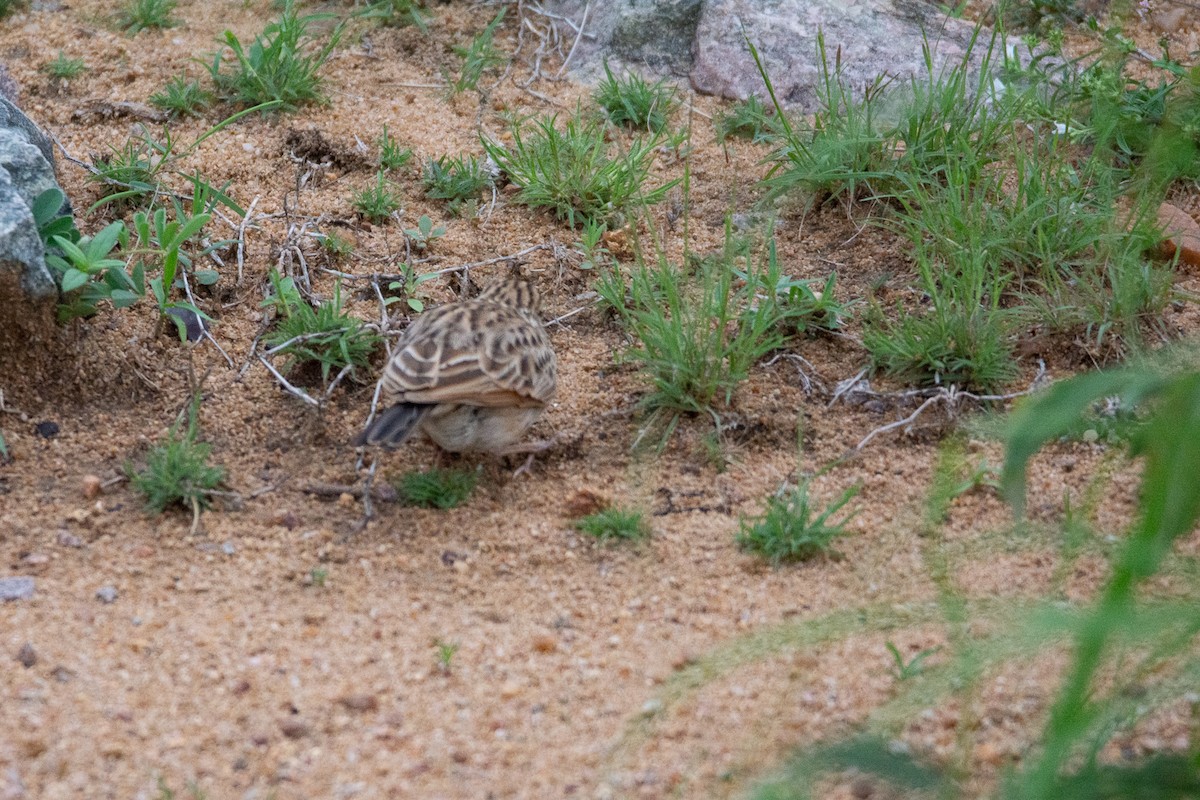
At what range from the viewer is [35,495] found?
4.68 m

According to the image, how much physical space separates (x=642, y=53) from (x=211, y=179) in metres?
2.82

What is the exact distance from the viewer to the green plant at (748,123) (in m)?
7.15

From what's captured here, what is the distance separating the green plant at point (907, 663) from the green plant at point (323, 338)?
2.64 m

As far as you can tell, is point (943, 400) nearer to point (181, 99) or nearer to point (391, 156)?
point (391, 156)

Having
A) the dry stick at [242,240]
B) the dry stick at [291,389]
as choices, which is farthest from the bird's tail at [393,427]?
the dry stick at [242,240]

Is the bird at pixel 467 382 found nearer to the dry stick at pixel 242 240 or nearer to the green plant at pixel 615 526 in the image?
the green plant at pixel 615 526

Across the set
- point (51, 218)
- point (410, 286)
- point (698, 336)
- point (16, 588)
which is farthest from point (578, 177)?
point (16, 588)

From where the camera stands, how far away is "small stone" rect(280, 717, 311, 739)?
3.54m

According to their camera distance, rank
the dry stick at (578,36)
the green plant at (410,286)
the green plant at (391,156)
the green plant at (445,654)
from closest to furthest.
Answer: the green plant at (445,654) < the green plant at (410,286) < the green plant at (391,156) < the dry stick at (578,36)

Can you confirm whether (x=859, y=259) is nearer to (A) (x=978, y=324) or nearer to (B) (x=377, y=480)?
(A) (x=978, y=324)

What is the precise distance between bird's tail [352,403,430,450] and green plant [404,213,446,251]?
1766 millimetres

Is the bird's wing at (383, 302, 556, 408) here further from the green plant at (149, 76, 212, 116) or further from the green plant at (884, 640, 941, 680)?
the green plant at (149, 76, 212, 116)

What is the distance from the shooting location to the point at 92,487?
466cm

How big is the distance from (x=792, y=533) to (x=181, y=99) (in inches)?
179
